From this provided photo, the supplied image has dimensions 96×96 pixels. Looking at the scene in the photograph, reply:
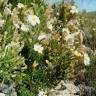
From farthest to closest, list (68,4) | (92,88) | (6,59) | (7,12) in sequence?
(68,4) → (92,88) → (7,12) → (6,59)

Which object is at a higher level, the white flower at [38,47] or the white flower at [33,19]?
→ the white flower at [33,19]

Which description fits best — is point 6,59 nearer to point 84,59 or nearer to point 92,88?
point 84,59

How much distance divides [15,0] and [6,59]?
1731 mm

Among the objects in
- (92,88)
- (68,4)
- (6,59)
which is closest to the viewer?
(6,59)

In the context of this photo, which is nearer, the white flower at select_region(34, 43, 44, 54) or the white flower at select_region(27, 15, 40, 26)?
the white flower at select_region(34, 43, 44, 54)

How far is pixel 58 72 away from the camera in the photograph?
619 cm

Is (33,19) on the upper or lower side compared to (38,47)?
upper

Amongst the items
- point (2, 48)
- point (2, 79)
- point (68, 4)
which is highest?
point (68, 4)

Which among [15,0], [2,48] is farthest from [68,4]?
[2,48]

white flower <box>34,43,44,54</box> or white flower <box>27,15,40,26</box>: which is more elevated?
white flower <box>27,15,40,26</box>

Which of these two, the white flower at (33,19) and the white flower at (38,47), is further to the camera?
the white flower at (33,19)

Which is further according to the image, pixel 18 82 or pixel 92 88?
pixel 92 88

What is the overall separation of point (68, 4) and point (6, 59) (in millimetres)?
2030

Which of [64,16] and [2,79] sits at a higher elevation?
[64,16]
